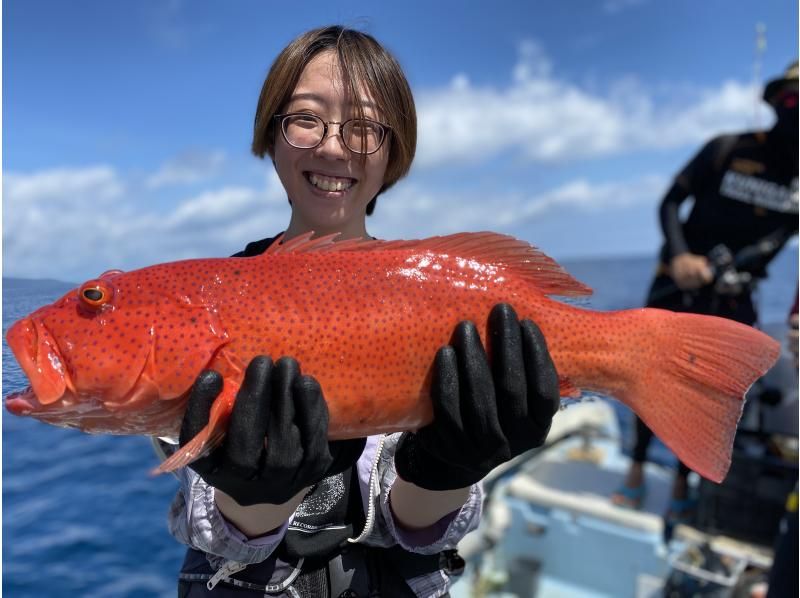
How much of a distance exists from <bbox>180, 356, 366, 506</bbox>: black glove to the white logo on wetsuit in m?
5.55

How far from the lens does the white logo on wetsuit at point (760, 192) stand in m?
5.62

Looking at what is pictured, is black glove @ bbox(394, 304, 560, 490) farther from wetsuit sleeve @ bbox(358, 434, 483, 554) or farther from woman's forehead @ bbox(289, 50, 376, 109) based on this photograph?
woman's forehead @ bbox(289, 50, 376, 109)

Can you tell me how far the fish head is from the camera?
5.79ft

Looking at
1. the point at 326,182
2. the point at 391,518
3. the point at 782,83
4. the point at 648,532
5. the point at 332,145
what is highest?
the point at 782,83

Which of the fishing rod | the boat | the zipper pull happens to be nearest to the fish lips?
the zipper pull

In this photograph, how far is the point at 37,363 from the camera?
1.74 meters

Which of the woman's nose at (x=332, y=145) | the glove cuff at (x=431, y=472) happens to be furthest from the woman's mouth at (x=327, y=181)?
the glove cuff at (x=431, y=472)

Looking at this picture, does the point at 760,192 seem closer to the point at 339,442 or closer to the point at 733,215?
the point at 733,215

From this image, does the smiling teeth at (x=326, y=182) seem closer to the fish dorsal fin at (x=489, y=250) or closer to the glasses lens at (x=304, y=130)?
the glasses lens at (x=304, y=130)

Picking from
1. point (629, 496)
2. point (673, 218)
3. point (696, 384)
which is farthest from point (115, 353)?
point (629, 496)

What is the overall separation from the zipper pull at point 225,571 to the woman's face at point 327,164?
1.49m

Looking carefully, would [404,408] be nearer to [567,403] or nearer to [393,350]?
[393,350]

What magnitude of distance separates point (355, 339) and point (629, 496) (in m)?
5.81

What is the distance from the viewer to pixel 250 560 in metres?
2.22
